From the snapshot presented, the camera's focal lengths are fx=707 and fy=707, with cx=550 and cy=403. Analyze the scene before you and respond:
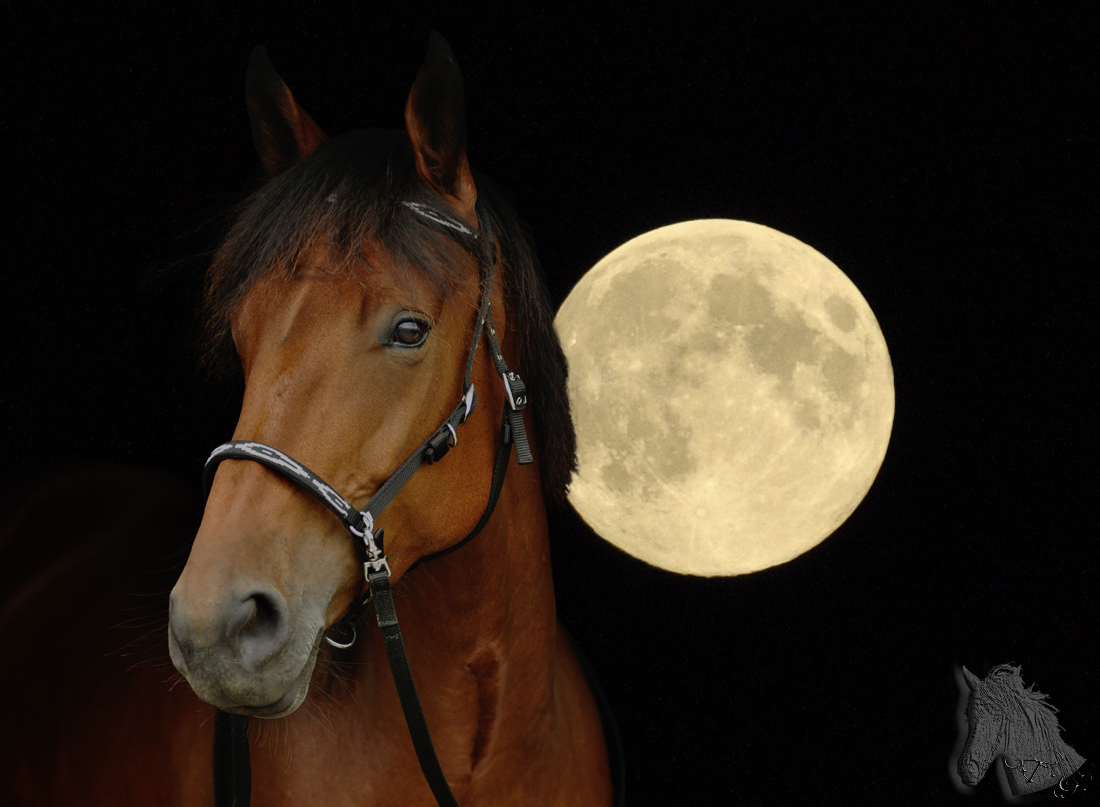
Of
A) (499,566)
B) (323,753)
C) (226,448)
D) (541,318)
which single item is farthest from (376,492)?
(323,753)

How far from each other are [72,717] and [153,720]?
449mm

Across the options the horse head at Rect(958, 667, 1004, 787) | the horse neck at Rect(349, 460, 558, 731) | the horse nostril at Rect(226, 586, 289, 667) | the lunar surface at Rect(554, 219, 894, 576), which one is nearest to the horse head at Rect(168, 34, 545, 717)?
the horse nostril at Rect(226, 586, 289, 667)

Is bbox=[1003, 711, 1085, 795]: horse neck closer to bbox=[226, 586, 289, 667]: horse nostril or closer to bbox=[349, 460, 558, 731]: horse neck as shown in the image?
bbox=[349, 460, 558, 731]: horse neck

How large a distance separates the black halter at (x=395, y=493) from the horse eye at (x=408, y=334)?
148 millimetres

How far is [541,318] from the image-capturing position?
188 centimetres

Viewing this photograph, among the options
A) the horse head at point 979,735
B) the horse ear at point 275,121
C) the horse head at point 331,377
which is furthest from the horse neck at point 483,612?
the horse head at point 979,735

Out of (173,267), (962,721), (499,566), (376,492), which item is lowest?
(962,721)

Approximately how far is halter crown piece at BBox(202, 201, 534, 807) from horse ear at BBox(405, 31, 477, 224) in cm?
9

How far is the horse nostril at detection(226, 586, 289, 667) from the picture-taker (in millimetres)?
1243

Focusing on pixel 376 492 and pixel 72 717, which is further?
pixel 72 717

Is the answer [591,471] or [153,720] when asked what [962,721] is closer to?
[591,471]

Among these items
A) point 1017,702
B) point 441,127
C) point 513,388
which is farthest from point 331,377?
point 1017,702

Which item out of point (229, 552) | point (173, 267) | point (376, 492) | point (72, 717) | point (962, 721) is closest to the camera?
point (229, 552)

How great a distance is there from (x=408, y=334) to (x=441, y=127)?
0.49m
